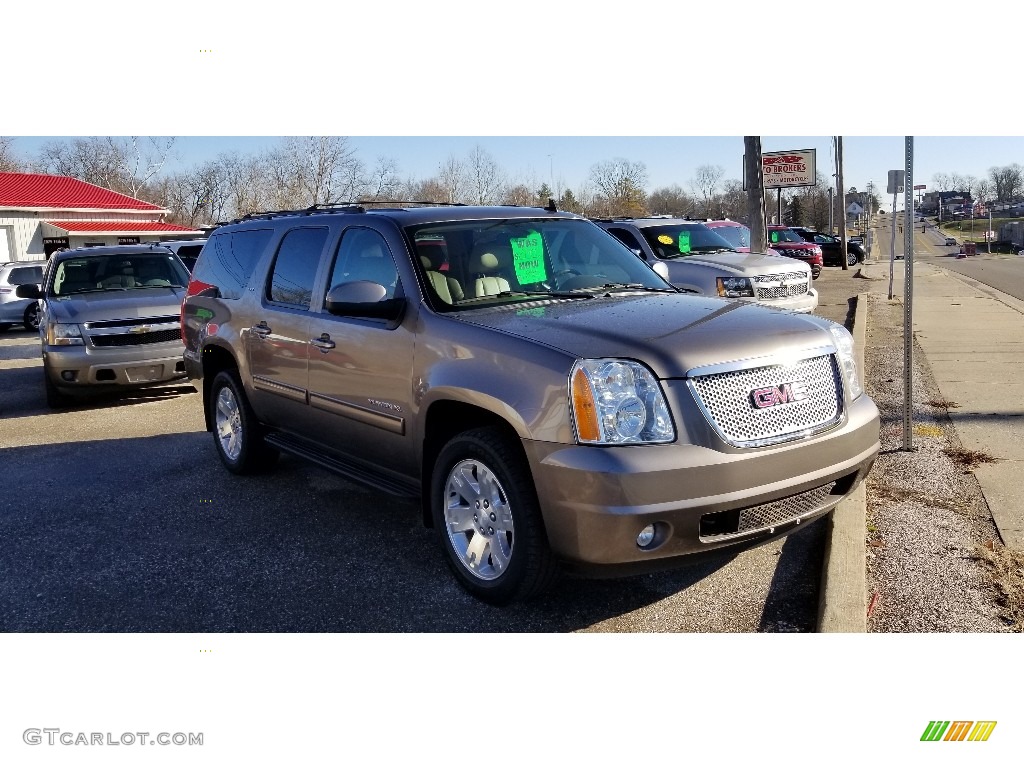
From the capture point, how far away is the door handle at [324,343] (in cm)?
526

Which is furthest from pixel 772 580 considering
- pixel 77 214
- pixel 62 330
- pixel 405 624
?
pixel 77 214

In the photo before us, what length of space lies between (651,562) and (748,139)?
12.6 m

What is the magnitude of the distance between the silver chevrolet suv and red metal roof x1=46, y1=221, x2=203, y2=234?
31.3 metres

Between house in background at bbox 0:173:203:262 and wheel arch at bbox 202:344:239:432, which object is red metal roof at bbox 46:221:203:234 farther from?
wheel arch at bbox 202:344:239:432

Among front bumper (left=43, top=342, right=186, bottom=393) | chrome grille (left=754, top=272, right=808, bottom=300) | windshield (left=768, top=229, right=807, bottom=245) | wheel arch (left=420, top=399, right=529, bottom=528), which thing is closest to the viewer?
wheel arch (left=420, top=399, right=529, bottom=528)

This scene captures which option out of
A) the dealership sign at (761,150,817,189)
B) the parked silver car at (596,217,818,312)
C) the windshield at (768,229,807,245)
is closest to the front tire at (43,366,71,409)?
the parked silver car at (596,217,818,312)

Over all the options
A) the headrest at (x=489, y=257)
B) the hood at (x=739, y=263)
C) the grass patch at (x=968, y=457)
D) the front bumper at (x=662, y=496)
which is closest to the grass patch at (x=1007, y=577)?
the front bumper at (x=662, y=496)

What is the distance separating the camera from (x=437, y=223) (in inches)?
201

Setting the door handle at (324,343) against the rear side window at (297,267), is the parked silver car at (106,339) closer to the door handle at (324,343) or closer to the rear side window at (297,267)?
the rear side window at (297,267)

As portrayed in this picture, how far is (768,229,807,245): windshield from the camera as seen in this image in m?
33.6

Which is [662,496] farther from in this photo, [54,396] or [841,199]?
[841,199]

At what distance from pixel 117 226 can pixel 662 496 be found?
3917 centimetres

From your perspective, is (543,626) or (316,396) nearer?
(543,626)
